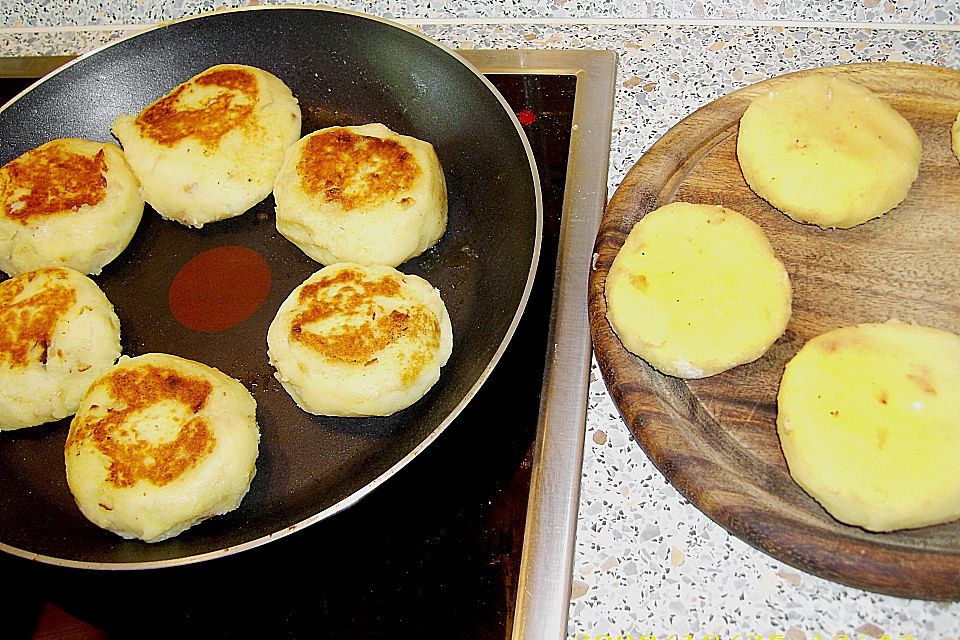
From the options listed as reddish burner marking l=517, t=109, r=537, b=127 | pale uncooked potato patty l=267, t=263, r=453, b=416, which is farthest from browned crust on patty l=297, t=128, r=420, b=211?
reddish burner marking l=517, t=109, r=537, b=127

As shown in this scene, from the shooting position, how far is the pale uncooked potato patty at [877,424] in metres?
0.72

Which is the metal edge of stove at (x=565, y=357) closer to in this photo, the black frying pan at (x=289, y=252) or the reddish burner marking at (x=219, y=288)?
the black frying pan at (x=289, y=252)

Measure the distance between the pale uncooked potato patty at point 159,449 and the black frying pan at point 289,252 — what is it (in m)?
0.05

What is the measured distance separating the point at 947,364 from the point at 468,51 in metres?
0.94

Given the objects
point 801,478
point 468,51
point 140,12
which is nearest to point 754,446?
point 801,478

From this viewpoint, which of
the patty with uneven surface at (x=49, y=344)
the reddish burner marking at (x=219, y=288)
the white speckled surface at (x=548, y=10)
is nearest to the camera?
the patty with uneven surface at (x=49, y=344)

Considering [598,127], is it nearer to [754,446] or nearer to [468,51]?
[468,51]

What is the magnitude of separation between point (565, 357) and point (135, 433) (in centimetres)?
57

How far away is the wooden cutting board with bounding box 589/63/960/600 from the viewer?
744mm

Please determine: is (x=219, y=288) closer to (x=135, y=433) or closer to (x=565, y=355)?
(x=135, y=433)

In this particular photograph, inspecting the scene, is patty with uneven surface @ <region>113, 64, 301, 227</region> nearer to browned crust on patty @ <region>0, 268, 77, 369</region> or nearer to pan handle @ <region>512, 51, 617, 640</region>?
browned crust on patty @ <region>0, 268, 77, 369</region>

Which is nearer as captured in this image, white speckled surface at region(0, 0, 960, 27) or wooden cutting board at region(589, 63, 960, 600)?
wooden cutting board at region(589, 63, 960, 600)

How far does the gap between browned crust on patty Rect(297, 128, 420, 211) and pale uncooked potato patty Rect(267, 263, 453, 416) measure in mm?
111

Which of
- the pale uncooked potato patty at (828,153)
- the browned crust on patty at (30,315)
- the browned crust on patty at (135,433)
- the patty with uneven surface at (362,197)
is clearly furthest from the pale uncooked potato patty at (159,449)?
the pale uncooked potato patty at (828,153)
